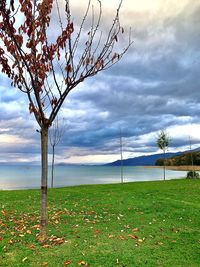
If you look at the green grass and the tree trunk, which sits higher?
the tree trunk

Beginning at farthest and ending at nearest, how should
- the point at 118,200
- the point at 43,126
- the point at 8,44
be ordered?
1. the point at 118,200
2. the point at 43,126
3. the point at 8,44

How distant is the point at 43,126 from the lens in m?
9.30

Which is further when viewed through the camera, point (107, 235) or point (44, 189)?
point (107, 235)

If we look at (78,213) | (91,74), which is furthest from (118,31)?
(78,213)

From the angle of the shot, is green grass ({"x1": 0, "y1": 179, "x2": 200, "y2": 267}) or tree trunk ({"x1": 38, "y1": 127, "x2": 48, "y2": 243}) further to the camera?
tree trunk ({"x1": 38, "y1": 127, "x2": 48, "y2": 243})

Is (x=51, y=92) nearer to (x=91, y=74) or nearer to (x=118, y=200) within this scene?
(x=91, y=74)

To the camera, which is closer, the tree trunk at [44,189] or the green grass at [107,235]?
the green grass at [107,235]

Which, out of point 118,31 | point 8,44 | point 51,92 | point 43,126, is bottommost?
point 43,126

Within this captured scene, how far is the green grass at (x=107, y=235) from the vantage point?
7.79 meters

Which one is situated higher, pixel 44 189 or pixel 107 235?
pixel 44 189

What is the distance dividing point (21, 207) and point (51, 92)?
837 centimetres

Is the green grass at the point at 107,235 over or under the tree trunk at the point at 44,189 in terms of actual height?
under

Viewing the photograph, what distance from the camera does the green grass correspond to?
7.79 meters

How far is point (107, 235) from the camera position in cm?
972
